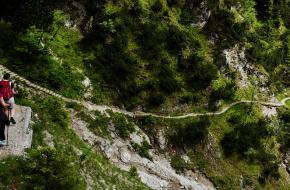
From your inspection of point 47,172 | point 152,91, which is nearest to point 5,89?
point 47,172

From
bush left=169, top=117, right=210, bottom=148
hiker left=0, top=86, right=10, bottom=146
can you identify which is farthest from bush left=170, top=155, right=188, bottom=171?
hiker left=0, top=86, right=10, bottom=146

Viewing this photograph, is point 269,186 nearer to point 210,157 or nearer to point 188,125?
point 210,157

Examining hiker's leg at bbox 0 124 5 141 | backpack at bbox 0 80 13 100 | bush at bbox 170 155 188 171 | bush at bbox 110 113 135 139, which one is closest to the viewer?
hiker's leg at bbox 0 124 5 141

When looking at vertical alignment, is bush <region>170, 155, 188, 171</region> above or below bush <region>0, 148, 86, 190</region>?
→ below

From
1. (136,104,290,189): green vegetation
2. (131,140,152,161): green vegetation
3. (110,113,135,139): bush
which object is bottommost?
(136,104,290,189): green vegetation

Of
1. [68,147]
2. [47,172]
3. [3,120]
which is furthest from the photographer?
[68,147]

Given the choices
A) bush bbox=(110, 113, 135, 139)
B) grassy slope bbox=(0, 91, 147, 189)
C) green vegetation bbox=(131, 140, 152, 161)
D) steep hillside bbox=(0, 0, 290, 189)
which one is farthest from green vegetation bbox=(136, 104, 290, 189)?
grassy slope bbox=(0, 91, 147, 189)

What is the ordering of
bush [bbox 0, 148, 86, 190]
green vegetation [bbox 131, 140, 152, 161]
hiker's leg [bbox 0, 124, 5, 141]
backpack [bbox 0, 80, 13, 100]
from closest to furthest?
bush [bbox 0, 148, 86, 190]
hiker's leg [bbox 0, 124, 5, 141]
backpack [bbox 0, 80, 13, 100]
green vegetation [bbox 131, 140, 152, 161]

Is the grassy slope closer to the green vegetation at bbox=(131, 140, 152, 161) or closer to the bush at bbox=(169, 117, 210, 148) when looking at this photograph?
the green vegetation at bbox=(131, 140, 152, 161)

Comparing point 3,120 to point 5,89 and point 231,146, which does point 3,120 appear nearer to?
point 5,89

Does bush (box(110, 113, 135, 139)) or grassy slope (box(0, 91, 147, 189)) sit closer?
grassy slope (box(0, 91, 147, 189))

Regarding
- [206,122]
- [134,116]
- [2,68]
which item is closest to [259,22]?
[206,122]

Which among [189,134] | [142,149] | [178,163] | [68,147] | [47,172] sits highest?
[47,172]
